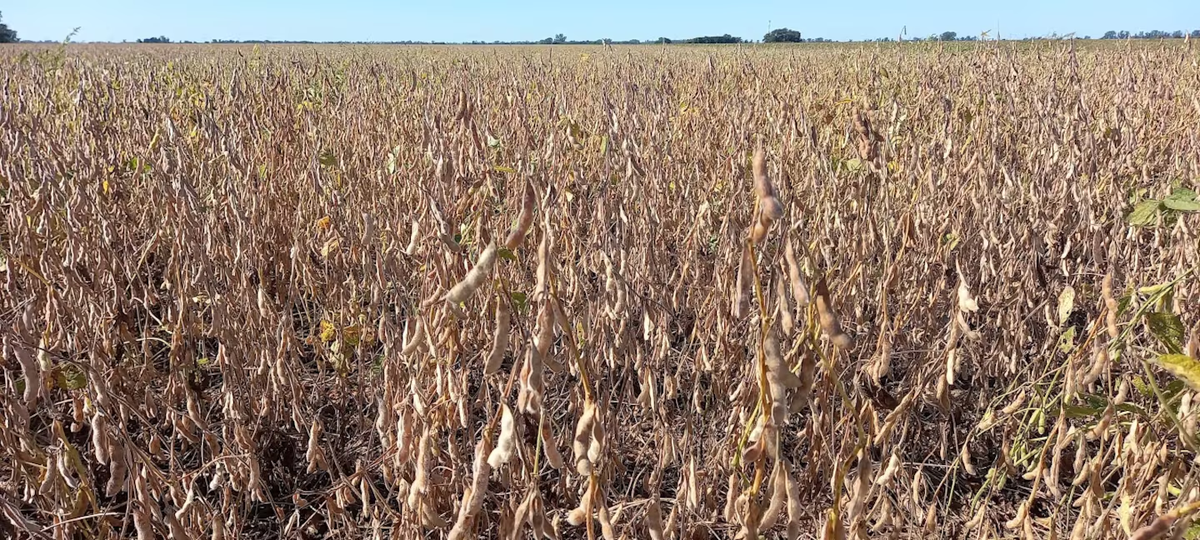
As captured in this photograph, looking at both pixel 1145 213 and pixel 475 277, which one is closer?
pixel 475 277

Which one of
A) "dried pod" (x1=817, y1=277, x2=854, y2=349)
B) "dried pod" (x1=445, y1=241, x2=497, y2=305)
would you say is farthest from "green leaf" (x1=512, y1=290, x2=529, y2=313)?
"dried pod" (x1=817, y1=277, x2=854, y2=349)

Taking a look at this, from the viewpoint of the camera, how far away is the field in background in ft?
2.64

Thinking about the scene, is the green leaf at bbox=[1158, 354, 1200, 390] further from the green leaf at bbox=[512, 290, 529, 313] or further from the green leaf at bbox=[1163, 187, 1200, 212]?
the green leaf at bbox=[512, 290, 529, 313]

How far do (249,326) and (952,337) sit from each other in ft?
3.46

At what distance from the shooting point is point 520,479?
112cm

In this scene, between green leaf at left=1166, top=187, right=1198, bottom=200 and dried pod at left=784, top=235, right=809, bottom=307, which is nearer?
dried pod at left=784, top=235, right=809, bottom=307

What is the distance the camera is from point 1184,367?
580mm

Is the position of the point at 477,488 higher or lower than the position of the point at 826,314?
lower

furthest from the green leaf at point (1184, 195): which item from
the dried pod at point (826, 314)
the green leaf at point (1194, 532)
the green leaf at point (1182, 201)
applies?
the dried pod at point (826, 314)

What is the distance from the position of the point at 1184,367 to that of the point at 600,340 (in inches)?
29.9

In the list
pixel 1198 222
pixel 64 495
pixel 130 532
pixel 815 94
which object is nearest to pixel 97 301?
pixel 130 532

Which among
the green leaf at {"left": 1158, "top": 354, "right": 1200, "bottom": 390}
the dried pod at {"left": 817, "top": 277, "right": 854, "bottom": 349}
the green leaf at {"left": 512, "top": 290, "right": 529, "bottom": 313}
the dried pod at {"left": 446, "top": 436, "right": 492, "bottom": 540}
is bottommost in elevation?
the dried pod at {"left": 446, "top": 436, "right": 492, "bottom": 540}

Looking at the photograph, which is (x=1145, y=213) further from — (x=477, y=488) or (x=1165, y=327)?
(x=477, y=488)

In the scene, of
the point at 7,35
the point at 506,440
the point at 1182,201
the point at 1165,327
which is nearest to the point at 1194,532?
the point at 1165,327
